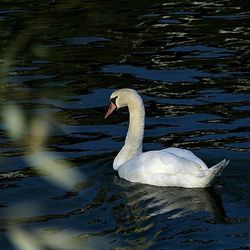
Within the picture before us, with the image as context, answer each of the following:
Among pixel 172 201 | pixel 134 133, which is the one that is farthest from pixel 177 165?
pixel 134 133

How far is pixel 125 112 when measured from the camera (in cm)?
1683

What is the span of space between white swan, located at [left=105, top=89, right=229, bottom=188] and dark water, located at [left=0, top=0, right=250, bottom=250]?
5.2 inches

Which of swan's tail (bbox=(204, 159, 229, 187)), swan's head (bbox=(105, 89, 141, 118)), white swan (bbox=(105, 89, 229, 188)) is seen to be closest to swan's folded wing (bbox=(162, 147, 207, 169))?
white swan (bbox=(105, 89, 229, 188))

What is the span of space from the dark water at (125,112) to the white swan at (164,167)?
13 centimetres

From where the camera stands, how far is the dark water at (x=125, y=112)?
10969 mm

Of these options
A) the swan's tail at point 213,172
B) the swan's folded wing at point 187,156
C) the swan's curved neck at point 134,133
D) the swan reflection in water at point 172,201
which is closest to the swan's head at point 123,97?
the swan's curved neck at point 134,133

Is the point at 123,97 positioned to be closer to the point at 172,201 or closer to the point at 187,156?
the point at 187,156

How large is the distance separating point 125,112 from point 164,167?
175 inches

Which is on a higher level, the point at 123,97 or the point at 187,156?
the point at 123,97

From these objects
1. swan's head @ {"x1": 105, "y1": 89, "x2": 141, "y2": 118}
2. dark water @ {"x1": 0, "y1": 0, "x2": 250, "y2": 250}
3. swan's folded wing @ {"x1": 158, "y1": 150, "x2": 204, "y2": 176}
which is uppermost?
swan's head @ {"x1": 105, "y1": 89, "x2": 141, "y2": 118}

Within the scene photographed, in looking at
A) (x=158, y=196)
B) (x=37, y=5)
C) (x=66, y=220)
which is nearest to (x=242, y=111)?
(x=158, y=196)

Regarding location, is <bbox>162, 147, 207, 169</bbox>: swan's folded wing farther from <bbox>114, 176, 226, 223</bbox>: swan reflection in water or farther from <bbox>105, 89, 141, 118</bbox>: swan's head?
<bbox>105, 89, 141, 118</bbox>: swan's head

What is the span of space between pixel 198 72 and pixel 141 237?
851cm

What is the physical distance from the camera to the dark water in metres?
11.0
